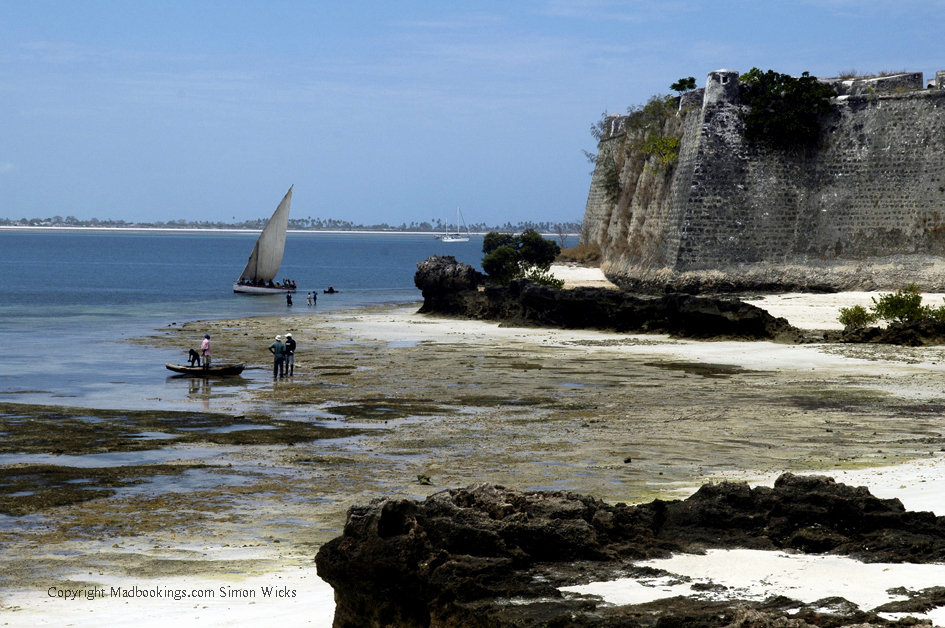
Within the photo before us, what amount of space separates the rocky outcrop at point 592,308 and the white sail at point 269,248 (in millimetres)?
24696

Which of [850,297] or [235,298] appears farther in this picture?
[235,298]

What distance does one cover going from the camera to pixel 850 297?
1448 inches

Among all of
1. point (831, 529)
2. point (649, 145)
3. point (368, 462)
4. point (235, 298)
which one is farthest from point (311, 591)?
point (235, 298)

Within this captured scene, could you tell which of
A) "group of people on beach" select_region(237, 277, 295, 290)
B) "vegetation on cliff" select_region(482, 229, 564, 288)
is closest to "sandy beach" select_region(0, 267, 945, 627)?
"vegetation on cliff" select_region(482, 229, 564, 288)

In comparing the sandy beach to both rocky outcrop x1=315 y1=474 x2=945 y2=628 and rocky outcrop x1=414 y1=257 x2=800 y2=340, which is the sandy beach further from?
rocky outcrop x1=414 y1=257 x2=800 y2=340

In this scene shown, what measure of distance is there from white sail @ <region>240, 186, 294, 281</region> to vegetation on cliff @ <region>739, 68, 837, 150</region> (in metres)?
35.2

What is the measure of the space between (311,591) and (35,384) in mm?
18286

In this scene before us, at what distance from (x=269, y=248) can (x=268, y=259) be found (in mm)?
A: 730

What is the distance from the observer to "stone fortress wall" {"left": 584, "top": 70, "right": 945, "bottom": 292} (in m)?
37.4

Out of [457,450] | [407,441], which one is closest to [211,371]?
[407,441]

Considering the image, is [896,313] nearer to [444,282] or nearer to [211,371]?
[211,371]

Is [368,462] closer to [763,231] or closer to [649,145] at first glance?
[763,231]

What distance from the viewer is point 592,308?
34.3 m

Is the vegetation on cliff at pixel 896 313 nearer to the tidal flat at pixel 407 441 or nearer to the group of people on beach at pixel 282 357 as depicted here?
the tidal flat at pixel 407 441
